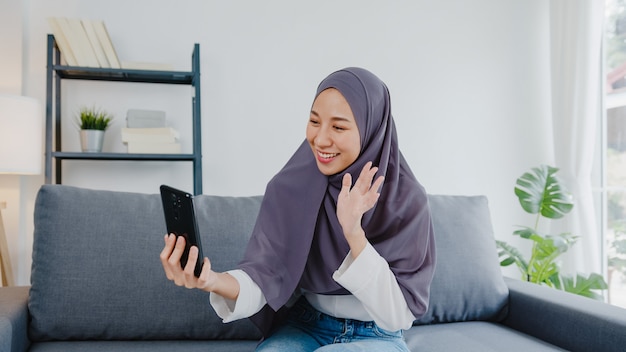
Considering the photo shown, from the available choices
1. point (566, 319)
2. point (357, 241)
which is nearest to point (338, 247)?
point (357, 241)

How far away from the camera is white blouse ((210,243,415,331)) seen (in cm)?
116

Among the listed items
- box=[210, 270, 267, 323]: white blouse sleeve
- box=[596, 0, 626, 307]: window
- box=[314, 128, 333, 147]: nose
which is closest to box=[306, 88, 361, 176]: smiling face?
box=[314, 128, 333, 147]: nose

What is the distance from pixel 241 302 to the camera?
122cm

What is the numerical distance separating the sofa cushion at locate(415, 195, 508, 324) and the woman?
0.44 meters

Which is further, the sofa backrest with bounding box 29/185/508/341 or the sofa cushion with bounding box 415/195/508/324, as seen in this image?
the sofa cushion with bounding box 415/195/508/324

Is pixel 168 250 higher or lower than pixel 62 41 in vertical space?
lower

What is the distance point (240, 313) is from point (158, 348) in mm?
437

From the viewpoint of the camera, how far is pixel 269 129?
277 centimetres

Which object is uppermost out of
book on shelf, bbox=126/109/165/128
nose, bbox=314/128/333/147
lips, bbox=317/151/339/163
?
book on shelf, bbox=126/109/165/128

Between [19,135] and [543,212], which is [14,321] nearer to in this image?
Result: [19,135]

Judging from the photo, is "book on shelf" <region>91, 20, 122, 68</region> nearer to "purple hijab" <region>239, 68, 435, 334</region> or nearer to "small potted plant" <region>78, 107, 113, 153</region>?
"small potted plant" <region>78, 107, 113, 153</region>

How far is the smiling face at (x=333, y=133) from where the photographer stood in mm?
1250

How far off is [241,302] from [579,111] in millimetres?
2463

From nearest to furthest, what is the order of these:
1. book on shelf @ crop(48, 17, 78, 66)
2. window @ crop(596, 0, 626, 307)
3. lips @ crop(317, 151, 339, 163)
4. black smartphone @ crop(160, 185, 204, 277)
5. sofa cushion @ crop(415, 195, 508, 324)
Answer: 1. black smartphone @ crop(160, 185, 204, 277)
2. lips @ crop(317, 151, 339, 163)
3. sofa cushion @ crop(415, 195, 508, 324)
4. book on shelf @ crop(48, 17, 78, 66)
5. window @ crop(596, 0, 626, 307)
